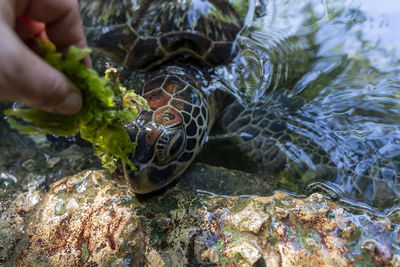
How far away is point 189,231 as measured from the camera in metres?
1.43

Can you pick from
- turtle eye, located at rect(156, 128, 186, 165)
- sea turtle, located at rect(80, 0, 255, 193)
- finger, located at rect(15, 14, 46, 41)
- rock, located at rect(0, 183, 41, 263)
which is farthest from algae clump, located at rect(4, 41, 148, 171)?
rock, located at rect(0, 183, 41, 263)

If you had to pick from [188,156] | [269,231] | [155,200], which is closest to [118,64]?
[188,156]

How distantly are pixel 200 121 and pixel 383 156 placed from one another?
123 centimetres

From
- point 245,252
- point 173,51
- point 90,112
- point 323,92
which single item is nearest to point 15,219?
point 90,112

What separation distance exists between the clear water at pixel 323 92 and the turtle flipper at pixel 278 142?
1.0 inches

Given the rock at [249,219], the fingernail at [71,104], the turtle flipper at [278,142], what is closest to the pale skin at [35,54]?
the fingernail at [71,104]

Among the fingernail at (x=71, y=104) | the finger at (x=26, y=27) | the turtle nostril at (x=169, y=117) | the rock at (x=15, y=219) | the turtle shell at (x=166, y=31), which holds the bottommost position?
the rock at (x=15, y=219)

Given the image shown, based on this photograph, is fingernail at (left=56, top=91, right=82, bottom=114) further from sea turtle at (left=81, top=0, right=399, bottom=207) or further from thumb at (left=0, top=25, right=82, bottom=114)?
sea turtle at (left=81, top=0, right=399, bottom=207)

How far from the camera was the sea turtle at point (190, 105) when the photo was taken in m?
1.79

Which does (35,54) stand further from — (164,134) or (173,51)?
(173,51)

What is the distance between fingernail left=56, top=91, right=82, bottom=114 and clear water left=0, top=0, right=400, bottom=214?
36.5 inches

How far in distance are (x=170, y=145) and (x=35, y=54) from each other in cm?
99

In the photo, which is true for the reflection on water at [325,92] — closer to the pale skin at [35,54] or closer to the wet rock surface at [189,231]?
the wet rock surface at [189,231]

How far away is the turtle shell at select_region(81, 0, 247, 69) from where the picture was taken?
2.46m
